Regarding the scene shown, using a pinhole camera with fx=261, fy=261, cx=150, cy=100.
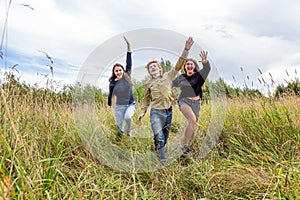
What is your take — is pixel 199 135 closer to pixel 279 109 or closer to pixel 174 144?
pixel 174 144

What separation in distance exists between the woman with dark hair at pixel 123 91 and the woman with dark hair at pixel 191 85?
21.3 inches

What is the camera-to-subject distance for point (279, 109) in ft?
13.7

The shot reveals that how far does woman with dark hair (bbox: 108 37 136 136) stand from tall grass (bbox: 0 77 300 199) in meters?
0.31

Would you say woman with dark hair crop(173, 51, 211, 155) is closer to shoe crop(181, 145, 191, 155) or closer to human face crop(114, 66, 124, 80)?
shoe crop(181, 145, 191, 155)

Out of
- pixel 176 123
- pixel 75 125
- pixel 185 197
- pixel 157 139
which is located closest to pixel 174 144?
pixel 176 123

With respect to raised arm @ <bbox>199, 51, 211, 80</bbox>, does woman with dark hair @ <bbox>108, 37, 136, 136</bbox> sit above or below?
below

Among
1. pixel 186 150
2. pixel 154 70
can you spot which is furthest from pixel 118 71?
pixel 186 150

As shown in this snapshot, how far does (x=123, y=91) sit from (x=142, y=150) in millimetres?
838

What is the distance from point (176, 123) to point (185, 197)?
4.27 ft

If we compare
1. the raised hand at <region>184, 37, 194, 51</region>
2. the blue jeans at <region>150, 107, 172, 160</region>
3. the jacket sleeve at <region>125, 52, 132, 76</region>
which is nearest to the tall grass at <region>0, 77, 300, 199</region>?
the blue jeans at <region>150, 107, 172, 160</region>

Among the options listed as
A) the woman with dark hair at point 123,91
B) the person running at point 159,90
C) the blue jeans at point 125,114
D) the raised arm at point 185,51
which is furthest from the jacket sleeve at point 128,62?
the blue jeans at point 125,114

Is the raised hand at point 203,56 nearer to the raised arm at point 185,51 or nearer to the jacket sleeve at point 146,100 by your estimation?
the raised arm at point 185,51

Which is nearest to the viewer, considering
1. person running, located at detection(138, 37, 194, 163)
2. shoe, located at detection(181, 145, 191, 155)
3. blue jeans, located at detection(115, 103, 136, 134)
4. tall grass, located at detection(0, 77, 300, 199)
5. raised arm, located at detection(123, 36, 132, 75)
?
tall grass, located at detection(0, 77, 300, 199)

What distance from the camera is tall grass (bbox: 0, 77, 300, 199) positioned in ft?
7.09
